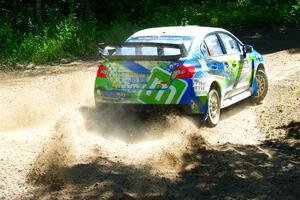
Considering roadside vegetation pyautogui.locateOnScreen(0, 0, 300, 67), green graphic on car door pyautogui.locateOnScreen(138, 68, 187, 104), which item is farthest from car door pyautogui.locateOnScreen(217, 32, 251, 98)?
roadside vegetation pyautogui.locateOnScreen(0, 0, 300, 67)

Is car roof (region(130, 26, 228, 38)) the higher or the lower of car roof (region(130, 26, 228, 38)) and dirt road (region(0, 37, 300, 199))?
the higher

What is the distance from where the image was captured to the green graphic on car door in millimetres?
8500

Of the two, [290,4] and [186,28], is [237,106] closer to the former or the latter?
[186,28]

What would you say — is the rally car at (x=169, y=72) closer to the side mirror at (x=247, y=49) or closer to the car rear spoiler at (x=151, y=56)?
the car rear spoiler at (x=151, y=56)

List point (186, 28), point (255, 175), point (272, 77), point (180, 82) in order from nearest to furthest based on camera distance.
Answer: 1. point (255, 175)
2. point (180, 82)
3. point (186, 28)
4. point (272, 77)

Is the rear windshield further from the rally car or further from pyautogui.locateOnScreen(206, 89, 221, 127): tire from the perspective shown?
pyautogui.locateOnScreen(206, 89, 221, 127): tire

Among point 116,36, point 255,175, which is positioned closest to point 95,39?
point 116,36

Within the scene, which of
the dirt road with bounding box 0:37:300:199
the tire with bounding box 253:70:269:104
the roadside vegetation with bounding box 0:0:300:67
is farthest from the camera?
the roadside vegetation with bounding box 0:0:300:67

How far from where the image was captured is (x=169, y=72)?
851cm

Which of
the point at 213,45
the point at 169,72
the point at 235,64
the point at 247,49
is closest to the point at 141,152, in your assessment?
the point at 169,72

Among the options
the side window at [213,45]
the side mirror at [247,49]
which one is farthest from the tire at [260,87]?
the side window at [213,45]

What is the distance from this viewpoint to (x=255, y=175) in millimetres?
6664

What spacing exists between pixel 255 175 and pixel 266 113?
3978 mm

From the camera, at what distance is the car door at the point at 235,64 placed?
394 inches
